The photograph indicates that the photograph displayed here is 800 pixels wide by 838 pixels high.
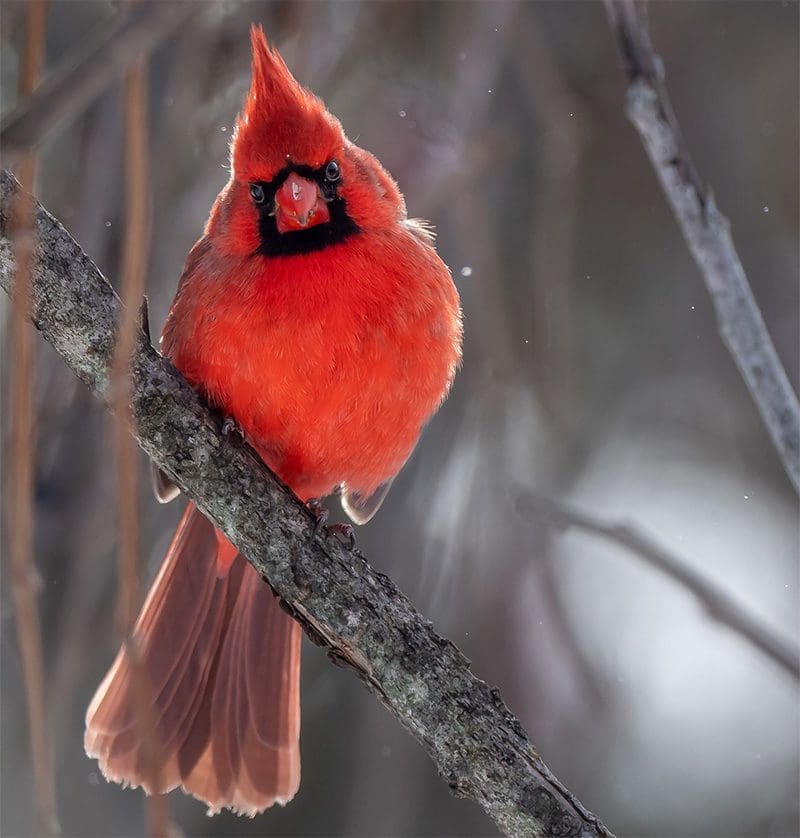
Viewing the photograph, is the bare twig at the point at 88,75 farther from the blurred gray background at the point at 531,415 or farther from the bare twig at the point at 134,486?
the blurred gray background at the point at 531,415

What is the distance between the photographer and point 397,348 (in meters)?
2.46

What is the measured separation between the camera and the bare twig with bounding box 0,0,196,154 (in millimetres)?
980

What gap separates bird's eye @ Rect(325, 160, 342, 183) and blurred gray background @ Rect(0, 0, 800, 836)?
284 millimetres

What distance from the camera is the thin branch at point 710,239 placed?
2171 millimetres

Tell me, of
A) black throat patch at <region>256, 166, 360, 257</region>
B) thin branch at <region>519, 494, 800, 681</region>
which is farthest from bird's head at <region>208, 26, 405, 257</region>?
thin branch at <region>519, 494, 800, 681</region>

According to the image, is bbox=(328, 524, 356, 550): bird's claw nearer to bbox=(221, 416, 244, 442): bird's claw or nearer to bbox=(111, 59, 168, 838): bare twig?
bbox=(221, 416, 244, 442): bird's claw

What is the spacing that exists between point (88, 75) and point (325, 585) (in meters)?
1.23

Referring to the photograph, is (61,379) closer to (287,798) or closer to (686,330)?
(287,798)

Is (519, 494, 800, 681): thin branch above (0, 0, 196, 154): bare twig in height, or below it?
above

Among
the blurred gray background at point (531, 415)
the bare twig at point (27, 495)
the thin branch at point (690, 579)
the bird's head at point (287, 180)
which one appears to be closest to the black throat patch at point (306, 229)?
the bird's head at point (287, 180)

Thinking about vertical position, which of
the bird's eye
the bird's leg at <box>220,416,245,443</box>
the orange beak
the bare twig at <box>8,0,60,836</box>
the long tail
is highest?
the bird's eye

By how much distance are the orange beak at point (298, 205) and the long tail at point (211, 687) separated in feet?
2.40

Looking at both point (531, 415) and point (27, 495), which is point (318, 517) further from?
point (531, 415)

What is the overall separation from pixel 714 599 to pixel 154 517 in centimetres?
184
